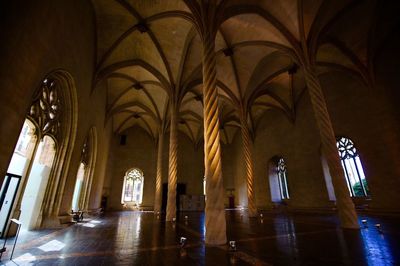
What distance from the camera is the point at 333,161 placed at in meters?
6.38

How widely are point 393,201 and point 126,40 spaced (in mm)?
16231

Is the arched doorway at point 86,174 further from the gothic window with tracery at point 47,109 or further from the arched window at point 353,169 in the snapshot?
the arched window at point 353,169

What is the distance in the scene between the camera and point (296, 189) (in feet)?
45.7

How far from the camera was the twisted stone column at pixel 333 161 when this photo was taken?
5684 millimetres

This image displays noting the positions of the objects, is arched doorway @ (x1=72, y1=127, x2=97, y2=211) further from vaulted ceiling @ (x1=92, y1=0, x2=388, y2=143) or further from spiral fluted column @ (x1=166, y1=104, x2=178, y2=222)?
spiral fluted column @ (x1=166, y1=104, x2=178, y2=222)

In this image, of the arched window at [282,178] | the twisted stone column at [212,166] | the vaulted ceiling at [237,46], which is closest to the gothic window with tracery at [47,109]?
the vaulted ceiling at [237,46]

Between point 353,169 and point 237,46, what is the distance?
10.1m

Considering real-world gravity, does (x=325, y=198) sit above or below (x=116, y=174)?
below

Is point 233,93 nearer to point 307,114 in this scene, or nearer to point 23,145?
point 307,114

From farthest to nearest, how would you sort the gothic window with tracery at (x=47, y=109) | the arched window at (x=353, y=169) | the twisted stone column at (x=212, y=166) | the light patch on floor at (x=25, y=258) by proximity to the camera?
the arched window at (x=353, y=169) → the gothic window with tracery at (x=47, y=109) → the twisted stone column at (x=212, y=166) → the light patch on floor at (x=25, y=258)

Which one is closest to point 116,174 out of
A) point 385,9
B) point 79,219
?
point 79,219

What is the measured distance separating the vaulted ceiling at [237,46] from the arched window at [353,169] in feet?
13.0

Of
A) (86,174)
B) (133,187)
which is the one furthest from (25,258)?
(133,187)

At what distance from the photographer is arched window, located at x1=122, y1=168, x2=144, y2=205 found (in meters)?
19.9
